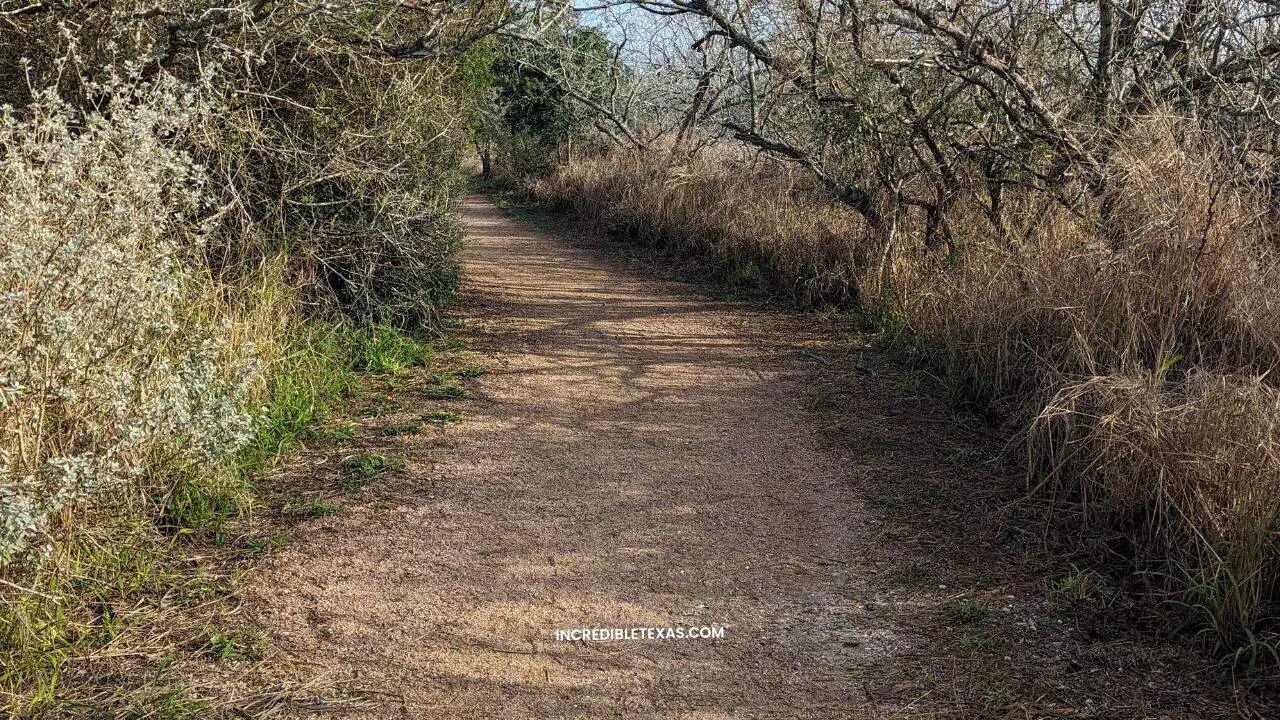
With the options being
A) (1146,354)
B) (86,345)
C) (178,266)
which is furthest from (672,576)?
(1146,354)

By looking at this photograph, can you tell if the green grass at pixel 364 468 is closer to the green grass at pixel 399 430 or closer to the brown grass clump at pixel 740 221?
the green grass at pixel 399 430

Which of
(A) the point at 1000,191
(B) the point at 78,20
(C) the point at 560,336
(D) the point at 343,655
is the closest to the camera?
(D) the point at 343,655

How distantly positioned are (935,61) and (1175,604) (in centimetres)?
389

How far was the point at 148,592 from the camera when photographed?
3.43m

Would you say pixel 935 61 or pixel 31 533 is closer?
pixel 31 533

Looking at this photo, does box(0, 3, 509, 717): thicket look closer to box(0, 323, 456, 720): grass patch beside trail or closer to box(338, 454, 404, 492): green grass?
box(0, 323, 456, 720): grass patch beside trail

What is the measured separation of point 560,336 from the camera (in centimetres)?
744

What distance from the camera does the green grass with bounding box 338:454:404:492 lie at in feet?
14.8

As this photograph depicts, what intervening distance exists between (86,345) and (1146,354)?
462 cm

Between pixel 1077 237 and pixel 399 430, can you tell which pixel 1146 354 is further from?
pixel 399 430

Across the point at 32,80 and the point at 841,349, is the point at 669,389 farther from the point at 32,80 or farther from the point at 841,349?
the point at 32,80

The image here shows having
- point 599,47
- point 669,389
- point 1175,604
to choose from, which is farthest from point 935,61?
point 599,47

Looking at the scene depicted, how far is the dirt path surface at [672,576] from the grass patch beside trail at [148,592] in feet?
0.64

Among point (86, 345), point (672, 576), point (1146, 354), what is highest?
point (1146, 354)
